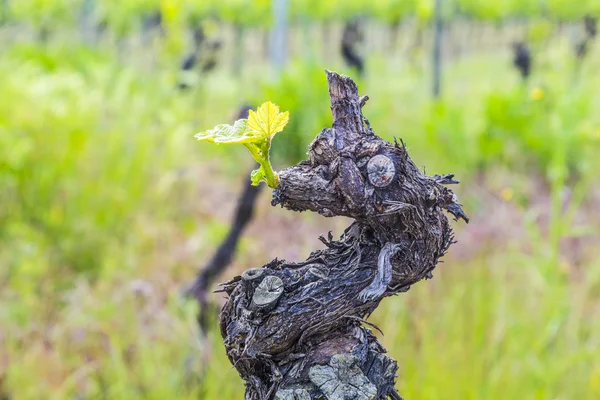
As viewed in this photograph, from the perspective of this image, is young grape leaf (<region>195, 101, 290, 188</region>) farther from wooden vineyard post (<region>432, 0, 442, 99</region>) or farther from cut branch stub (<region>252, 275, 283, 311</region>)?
wooden vineyard post (<region>432, 0, 442, 99</region>)

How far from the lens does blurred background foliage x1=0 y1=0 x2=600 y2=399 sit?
183 cm

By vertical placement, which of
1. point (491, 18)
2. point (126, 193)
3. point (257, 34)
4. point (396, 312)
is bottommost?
point (396, 312)

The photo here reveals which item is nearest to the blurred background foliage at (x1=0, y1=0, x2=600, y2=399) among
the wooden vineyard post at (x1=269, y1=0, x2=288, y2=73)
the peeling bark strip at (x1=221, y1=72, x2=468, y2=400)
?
the peeling bark strip at (x1=221, y1=72, x2=468, y2=400)

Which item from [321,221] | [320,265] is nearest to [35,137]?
[321,221]

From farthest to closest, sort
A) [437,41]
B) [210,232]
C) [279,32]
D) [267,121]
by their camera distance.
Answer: [279,32]
[437,41]
[210,232]
[267,121]

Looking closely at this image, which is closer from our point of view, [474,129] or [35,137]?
[35,137]

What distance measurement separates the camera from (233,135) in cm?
47

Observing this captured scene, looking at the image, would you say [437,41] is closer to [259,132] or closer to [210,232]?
[210,232]

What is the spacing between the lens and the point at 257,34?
55.7 ft

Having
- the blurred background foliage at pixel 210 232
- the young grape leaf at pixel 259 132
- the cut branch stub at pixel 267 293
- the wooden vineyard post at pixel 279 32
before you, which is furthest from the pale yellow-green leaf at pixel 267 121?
the wooden vineyard post at pixel 279 32

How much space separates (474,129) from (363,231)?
4.55 meters

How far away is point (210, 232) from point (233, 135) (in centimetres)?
261

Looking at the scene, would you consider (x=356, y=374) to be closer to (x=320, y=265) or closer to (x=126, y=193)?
(x=320, y=265)

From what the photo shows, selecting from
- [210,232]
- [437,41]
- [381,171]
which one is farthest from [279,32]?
[381,171]
